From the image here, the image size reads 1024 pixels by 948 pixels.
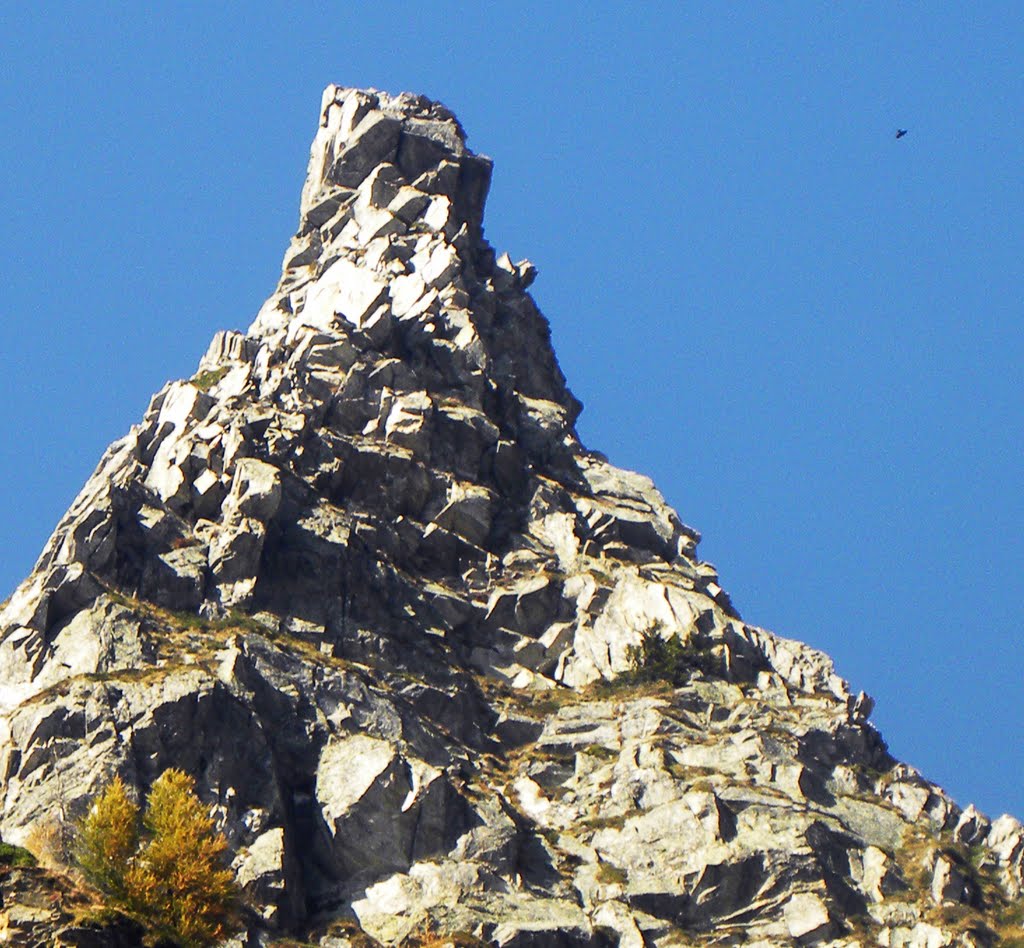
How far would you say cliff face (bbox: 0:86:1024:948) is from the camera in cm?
8419

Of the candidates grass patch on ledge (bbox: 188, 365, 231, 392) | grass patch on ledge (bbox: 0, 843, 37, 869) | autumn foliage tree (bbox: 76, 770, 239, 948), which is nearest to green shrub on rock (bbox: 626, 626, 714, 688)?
grass patch on ledge (bbox: 188, 365, 231, 392)

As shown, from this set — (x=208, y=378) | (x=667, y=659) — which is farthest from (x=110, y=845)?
(x=208, y=378)

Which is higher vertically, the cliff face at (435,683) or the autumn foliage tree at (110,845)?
the cliff face at (435,683)

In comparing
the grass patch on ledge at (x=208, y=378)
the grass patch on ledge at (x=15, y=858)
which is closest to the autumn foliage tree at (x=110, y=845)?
the grass patch on ledge at (x=15, y=858)

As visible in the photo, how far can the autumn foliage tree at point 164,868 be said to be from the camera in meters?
65.0

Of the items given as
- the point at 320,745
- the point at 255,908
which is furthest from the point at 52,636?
the point at 255,908

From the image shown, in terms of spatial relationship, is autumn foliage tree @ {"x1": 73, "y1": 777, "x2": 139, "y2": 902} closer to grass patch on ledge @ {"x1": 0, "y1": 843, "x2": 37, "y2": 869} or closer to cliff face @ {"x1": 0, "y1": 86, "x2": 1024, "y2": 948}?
grass patch on ledge @ {"x1": 0, "y1": 843, "x2": 37, "y2": 869}

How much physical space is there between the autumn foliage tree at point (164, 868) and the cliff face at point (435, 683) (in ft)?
17.7

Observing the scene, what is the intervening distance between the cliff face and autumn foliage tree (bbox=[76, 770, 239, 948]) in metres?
5.41

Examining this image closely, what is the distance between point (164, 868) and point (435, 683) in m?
34.9

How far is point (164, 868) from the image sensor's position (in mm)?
67188

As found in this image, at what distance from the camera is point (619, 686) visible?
105 meters

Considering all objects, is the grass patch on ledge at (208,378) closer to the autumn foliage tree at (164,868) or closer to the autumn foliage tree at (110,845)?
the autumn foliage tree at (164,868)

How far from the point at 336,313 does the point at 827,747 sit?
44.5 metres
